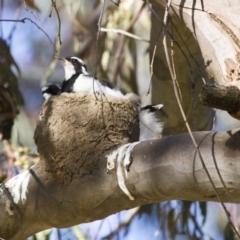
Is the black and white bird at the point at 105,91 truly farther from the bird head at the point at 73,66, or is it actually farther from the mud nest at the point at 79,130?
the mud nest at the point at 79,130

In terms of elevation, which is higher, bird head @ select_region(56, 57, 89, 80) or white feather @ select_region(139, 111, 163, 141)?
bird head @ select_region(56, 57, 89, 80)

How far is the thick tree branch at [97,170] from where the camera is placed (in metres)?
2.39

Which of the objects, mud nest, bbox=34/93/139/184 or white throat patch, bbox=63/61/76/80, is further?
white throat patch, bbox=63/61/76/80

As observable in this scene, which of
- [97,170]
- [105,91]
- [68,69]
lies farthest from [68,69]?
[97,170]

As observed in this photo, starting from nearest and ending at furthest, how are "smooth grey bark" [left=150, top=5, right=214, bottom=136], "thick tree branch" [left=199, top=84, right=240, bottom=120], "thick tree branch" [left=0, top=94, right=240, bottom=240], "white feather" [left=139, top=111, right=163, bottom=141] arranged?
"thick tree branch" [left=199, top=84, right=240, bottom=120] < "thick tree branch" [left=0, top=94, right=240, bottom=240] < "white feather" [left=139, top=111, right=163, bottom=141] < "smooth grey bark" [left=150, top=5, right=214, bottom=136]

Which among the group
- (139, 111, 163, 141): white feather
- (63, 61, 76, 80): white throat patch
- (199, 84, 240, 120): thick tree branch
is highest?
(199, 84, 240, 120): thick tree branch

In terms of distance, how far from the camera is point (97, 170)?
9.39 ft

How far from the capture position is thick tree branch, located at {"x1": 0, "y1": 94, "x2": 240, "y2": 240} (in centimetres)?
239

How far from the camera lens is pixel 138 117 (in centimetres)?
361

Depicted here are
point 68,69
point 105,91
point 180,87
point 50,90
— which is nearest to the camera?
point 105,91

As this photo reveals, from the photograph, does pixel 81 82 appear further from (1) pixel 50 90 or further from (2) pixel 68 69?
(2) pixel 68 69

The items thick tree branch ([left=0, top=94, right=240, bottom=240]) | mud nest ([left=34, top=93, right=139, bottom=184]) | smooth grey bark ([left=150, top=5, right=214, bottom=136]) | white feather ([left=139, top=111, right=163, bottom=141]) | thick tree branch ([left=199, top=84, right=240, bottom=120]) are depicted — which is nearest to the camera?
thick tree branch ([left=199, top=84, right=240, bottom=120])

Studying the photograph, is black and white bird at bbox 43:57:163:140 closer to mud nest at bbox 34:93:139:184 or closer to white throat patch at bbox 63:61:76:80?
white throat patch at bbox 63:61:76:80

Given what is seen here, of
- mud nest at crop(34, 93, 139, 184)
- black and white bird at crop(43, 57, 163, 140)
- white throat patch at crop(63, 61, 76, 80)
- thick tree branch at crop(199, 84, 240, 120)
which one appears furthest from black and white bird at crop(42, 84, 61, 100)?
thick tree branch at crop(199, 84, 240, 120)
